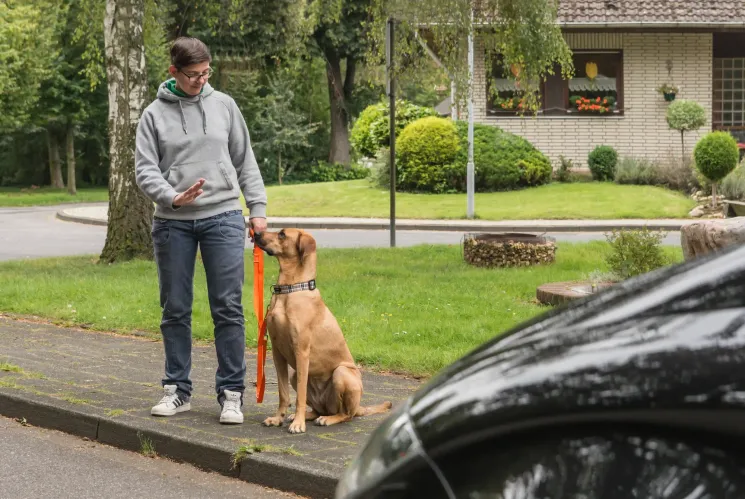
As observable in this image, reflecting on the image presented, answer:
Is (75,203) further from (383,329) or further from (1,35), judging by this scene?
(383,329)

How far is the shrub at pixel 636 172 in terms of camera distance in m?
28.9

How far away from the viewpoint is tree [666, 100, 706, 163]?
29.7 m

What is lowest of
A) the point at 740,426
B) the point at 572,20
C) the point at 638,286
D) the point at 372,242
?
the point at 372,242

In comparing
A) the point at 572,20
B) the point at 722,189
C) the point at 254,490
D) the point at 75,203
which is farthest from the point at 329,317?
the point at 75,203

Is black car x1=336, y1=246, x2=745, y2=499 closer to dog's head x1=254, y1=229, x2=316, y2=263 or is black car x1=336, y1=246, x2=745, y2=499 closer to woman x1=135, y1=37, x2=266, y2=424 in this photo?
dog's head x1=254, y1=229, x2=316, y2=263

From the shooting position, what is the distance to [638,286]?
158 centimetres

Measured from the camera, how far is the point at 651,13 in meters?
30.3

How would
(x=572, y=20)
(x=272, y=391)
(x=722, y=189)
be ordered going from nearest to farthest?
(x=272, y=391)
(x=722, y=189)
(x=572, y=20)

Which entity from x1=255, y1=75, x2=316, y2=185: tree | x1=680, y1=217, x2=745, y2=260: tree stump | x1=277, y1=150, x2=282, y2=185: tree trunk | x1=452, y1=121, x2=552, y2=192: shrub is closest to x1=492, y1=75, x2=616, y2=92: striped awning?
x1=452, y1=121, x2=552, y2=192: shrub

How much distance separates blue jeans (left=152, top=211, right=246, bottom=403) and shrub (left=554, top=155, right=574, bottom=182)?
81.2 feet

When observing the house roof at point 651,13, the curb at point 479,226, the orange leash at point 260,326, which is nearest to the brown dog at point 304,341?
the orange leash at point 260,326

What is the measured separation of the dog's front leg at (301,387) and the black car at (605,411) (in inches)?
164

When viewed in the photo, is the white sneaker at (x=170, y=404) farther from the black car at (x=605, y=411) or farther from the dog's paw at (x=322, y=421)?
the black car at (x=605, y=411)

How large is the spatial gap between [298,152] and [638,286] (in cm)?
4655
